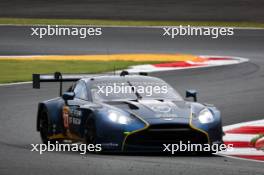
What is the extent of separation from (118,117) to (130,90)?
108 centimetres

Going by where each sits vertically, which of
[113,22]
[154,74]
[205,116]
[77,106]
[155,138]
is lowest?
[155,138]

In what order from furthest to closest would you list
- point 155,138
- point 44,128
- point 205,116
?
1. point 44,128
2. point 205,116
3. point 155,138

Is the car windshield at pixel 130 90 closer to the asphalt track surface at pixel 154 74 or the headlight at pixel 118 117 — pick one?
the headlight at pixel 118 117

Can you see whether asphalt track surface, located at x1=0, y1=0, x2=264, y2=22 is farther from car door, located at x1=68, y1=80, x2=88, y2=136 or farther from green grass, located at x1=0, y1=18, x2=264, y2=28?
car door, located at x1=68, y1=80, x2=88, y2=136

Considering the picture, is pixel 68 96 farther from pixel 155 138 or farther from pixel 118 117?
pixel 155 138

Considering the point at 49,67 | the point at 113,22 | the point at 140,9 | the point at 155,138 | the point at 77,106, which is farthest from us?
the point at 140,9

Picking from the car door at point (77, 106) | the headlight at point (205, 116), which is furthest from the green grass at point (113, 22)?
the headlight at point (205, 116)

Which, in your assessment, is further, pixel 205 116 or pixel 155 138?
pixel 205 116

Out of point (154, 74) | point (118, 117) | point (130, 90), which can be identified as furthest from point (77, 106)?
point (154, 74)

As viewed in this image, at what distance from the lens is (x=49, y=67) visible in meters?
26.6

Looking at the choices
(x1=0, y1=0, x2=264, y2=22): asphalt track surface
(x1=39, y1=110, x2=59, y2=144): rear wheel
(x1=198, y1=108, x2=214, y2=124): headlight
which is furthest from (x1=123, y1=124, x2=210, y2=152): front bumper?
(x1=0, y1=0, x2=264, y2=22): asphalt track surface

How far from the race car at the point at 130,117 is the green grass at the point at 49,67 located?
32.6 feet

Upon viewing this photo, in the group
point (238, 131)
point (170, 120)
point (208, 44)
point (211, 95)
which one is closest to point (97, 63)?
point (208, 44)

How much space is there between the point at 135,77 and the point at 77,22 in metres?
23.1
